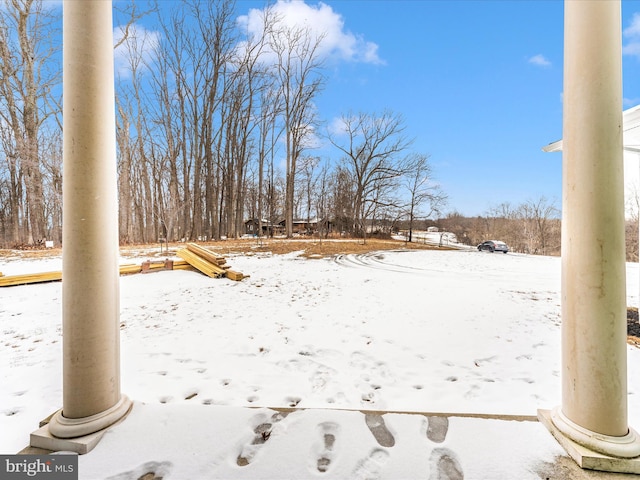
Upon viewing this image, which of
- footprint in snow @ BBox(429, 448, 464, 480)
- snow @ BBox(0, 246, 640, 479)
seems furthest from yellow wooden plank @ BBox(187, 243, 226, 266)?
footprint in snow @ BBox(429, 448, 464, 480)

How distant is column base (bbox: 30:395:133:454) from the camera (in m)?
1.43

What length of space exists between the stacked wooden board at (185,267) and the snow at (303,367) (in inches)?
11.7

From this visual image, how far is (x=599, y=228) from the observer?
4.48 feet

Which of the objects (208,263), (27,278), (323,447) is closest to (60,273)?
(27,278)

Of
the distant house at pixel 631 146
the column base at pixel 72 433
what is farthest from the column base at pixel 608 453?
the distant house at pixel 631 146

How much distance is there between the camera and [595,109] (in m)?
1.37

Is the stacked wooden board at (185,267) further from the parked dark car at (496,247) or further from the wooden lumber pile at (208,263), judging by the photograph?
the parked dark car at (496,247)

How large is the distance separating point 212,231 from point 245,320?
58.8 feet

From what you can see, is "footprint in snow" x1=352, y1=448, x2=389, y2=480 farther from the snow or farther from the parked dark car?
the parked dark car

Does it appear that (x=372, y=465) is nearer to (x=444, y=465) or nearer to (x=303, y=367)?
(x=444, y=465)

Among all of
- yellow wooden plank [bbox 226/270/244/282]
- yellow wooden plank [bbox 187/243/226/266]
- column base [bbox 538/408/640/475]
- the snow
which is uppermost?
yellow wooden plank [bbox 187/243/226/266]

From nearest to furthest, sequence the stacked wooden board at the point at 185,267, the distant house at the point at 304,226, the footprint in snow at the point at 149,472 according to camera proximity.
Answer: the footprint in snow at the point at 149,472
the stacked wooden board at the point at 185,267
the distant house at the point at 304,226

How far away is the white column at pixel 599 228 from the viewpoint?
1.37 metres

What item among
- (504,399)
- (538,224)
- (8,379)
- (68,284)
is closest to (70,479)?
(68,284)
